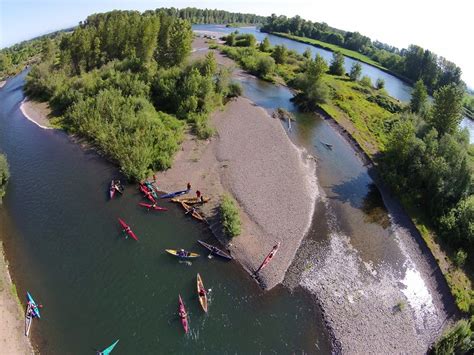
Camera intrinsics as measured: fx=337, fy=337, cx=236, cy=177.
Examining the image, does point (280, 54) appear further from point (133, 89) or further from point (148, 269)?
point (148, 269)

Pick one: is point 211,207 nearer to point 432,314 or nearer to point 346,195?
point 346,195

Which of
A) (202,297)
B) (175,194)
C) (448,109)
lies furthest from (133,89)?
(448,109)

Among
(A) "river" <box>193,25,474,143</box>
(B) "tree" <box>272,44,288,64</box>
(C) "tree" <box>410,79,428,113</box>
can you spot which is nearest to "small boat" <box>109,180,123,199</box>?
(C) "tree" <box>410,79,428,113</box>

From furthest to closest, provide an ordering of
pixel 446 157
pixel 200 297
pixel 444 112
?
pixel 444 112
pixel 446 157
pixel 200 297

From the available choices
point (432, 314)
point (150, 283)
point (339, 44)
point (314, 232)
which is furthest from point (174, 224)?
point (339, 44)

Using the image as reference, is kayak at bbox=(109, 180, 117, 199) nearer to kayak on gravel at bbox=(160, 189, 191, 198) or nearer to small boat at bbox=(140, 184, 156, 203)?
small boat at bbox=(140, 184, 156, 203)
